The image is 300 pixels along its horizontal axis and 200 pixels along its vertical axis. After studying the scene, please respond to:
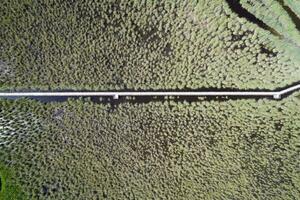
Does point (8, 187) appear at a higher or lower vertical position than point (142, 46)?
lower

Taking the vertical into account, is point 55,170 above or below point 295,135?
below

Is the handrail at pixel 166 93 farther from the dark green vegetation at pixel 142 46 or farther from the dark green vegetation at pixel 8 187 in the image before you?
the dark green vegetation at pixel 8 187

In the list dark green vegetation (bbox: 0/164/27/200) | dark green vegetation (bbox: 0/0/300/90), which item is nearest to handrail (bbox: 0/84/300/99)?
dark green vegetation (bbox: 0/0/300/90)

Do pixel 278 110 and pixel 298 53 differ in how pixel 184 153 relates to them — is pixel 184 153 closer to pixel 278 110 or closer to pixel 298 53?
pixel 278 110

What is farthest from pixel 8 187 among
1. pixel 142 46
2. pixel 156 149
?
pixel 142 46

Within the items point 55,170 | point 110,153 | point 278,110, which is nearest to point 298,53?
point 278,110

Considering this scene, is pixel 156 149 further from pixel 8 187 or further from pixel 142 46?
pixel 8 187
